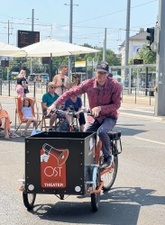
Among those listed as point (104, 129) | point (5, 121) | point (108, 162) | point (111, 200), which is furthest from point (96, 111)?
point (5, 121)

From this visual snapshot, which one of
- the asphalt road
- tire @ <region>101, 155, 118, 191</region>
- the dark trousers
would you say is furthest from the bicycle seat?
the asphalt road

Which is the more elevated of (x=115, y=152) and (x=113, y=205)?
(x=115, y=152)

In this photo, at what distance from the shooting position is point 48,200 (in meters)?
7.11

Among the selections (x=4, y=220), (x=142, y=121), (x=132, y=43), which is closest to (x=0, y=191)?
(x=4, y=220)

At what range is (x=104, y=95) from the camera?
733 cm

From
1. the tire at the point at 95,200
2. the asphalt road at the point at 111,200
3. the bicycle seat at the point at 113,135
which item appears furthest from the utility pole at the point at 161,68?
the tire at the point at 95,200

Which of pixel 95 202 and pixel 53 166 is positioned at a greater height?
pixel 53 166

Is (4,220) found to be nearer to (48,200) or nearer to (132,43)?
(48,200)

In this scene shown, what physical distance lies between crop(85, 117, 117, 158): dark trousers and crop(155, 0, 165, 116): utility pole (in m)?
13.7

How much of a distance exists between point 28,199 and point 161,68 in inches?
601

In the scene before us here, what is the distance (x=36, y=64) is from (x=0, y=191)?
379ft

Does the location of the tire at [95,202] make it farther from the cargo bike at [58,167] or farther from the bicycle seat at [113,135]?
the bicycle seat at [113,135]

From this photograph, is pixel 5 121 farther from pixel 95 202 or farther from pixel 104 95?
pixel 95 202

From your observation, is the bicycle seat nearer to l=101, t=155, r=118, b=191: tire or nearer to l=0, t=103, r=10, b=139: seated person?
l=101, t=155, r=118, b=191: tire
